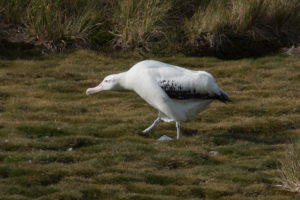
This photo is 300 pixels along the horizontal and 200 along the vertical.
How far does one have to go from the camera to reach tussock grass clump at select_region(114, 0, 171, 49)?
20.9 m

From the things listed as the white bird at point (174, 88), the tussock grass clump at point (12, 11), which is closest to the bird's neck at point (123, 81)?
the white bird at point (174, 88)

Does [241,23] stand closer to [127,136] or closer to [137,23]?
[137,23]

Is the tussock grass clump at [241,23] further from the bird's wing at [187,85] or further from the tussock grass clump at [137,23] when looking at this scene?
the bird's wing at [187,85]

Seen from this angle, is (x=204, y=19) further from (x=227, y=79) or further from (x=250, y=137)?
(x=250, y=137)

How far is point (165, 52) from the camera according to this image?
21.0 meters

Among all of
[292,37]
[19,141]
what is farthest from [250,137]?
[292,37]

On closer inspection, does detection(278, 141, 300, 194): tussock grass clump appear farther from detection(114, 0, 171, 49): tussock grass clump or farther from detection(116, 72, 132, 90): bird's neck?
detection(114, 0, 171, 49): tussock grass clump

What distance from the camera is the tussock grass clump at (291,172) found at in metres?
10.8

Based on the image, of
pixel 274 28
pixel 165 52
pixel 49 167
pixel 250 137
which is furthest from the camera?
pixel 274 28

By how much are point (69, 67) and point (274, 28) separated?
652 centimetres

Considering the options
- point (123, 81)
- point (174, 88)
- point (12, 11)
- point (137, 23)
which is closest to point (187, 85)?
point (174, 88)

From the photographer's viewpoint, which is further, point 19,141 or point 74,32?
point 74,32

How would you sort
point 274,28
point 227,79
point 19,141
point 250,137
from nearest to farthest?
point 19,141 < point 250,137 < point 227,79 < point 274,28

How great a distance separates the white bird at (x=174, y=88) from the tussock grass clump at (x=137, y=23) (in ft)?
22.9
